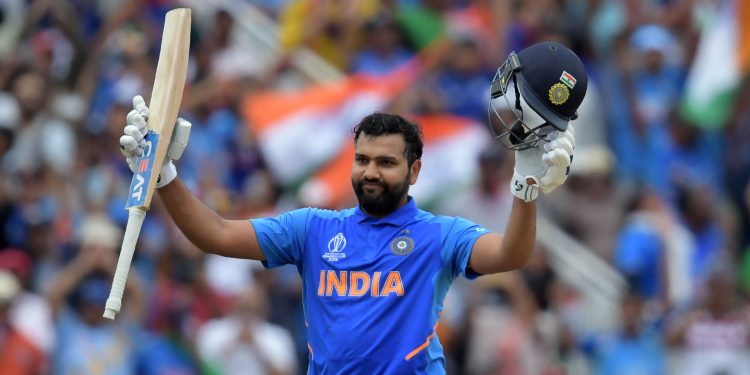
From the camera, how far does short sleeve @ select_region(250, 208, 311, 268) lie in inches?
288

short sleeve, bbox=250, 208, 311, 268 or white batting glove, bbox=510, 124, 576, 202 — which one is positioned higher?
white batting glove, bbox=510, 124, 576, 202

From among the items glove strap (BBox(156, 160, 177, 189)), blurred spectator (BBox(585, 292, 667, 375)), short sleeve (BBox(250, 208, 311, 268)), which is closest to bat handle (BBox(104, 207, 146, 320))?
glove strap (BBox(156, 160, 177, 189))

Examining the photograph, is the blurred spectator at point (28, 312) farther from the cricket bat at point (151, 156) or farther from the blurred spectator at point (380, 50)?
the blurred spectator at point (380, 50)

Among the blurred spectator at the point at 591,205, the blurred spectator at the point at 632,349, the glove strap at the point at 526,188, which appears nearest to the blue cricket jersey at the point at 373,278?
the glove strap at the point at 526,188

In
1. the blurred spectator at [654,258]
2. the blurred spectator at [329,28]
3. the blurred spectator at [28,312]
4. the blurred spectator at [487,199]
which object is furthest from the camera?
the blurred spectator at [329,28]

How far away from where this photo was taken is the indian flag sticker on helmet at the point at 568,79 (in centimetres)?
670

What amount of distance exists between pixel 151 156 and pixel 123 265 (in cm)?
51

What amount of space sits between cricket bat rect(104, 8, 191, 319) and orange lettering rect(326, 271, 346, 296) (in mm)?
891

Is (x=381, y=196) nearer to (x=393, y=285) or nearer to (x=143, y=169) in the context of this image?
(x=393, y=285)

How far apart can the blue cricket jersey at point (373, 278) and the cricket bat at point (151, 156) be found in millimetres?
596

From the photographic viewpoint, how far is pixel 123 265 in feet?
22.7

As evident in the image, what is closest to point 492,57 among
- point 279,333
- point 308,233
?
point 279,333

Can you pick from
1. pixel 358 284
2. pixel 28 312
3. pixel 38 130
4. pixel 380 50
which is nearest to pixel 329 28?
pixel 380 50

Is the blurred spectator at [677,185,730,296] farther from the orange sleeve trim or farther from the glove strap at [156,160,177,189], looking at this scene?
the glove strap at [156,160,177,189]
